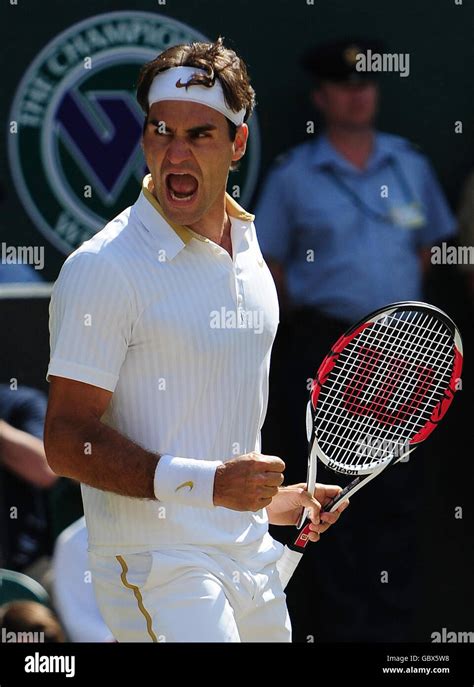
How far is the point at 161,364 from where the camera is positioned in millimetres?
3521

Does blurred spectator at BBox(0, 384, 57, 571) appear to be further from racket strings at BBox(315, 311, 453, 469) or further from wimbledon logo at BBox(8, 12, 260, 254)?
racket strings at BBox(315, 311, 453, 469)

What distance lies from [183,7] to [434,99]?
0.88m

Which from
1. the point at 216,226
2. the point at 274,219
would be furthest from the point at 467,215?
the point at 216,226

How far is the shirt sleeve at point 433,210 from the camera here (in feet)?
17.9

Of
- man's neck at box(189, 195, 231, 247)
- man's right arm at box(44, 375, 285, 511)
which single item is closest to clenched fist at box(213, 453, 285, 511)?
man's right arm at box(44, 375, 285, 511)

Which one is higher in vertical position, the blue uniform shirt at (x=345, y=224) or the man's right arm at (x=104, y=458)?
the blue uniform shirt at (x=345, y=224)

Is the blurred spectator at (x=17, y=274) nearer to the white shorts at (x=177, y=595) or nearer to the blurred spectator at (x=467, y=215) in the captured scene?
the blurred spectator at (x=467, y=215)

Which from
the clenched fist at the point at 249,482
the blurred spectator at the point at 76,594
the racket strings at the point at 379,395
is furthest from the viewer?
the blurred spectator at the point at 76,594

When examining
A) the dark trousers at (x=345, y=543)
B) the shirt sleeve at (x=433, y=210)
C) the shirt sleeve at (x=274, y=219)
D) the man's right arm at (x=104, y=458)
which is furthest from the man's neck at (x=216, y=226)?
the shirt sleeve at (x=433, y=210)

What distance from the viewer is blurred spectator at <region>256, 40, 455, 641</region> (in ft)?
17.7

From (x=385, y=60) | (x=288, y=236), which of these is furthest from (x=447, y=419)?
(x=385, y=60)

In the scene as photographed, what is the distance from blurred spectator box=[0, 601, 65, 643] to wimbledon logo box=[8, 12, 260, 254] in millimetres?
1176

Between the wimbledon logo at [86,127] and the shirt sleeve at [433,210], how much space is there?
57cm

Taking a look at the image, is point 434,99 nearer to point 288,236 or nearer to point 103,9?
point 288,236
